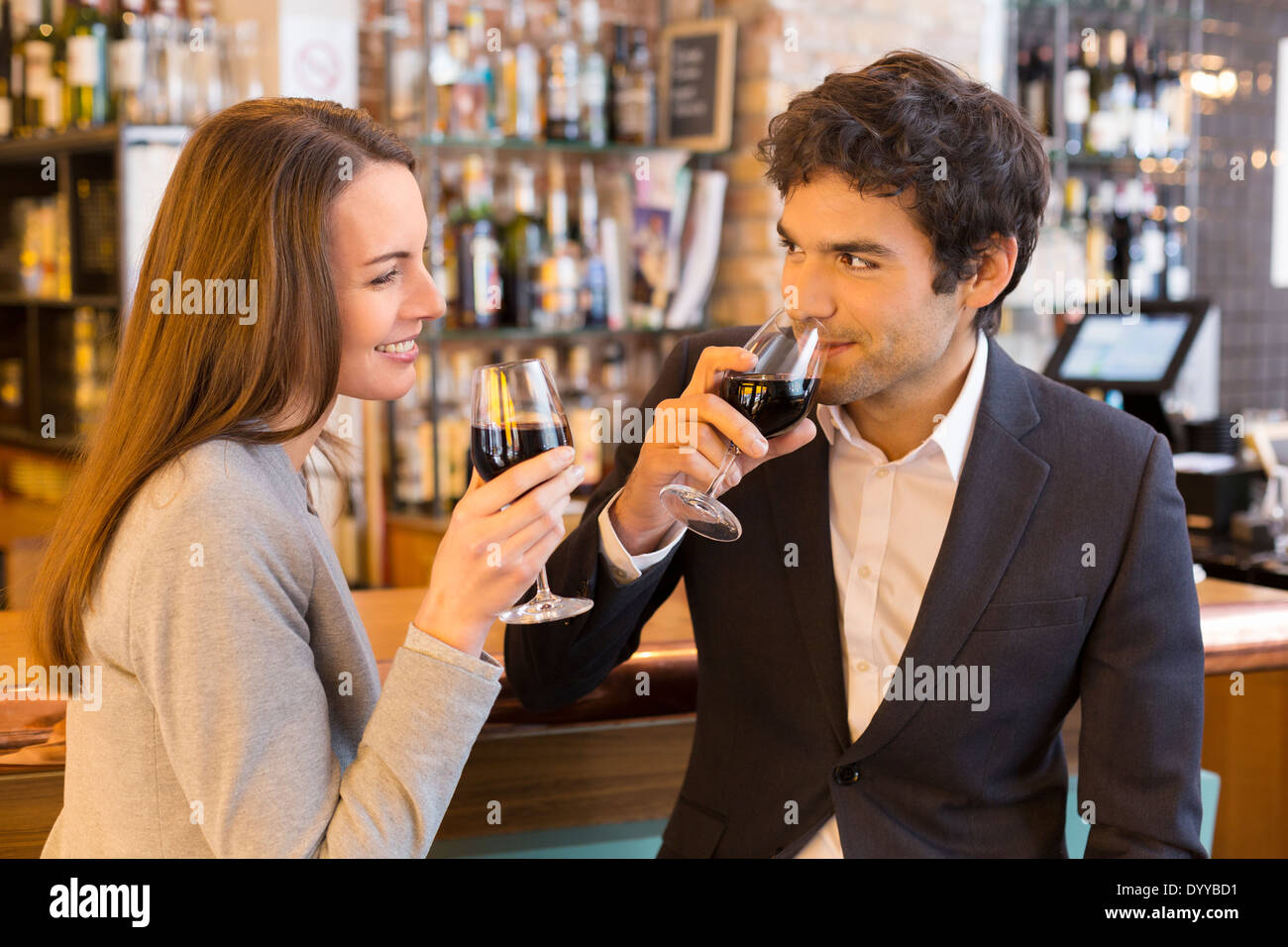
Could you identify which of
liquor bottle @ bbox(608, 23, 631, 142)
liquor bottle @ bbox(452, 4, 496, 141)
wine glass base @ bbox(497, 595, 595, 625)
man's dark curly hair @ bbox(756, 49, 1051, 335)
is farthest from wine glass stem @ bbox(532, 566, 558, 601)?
liquor bottle @ bbox(608, 23, 631, 142)

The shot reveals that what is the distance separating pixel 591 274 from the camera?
3.94 metres

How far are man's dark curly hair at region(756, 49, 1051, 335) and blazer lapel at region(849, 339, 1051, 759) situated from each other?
7.4 inches

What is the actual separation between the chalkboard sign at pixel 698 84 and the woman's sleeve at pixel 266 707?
3.20 metres

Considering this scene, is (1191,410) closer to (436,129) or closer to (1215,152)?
(1215,152)

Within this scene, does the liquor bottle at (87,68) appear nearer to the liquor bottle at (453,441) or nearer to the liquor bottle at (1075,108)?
the liquor bottle at (453,441)

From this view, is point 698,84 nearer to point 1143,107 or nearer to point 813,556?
point 1143,107

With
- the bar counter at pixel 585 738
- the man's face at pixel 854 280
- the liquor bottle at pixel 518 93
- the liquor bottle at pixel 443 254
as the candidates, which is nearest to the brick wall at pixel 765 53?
the liquor bottle at pixel 518 93

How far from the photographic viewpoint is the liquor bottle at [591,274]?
155 inches

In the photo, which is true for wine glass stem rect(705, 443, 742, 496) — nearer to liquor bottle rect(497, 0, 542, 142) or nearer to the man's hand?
the man's hand

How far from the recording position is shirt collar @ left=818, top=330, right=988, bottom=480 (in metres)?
1.56

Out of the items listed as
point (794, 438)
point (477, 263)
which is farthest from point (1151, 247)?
point (794, 438)

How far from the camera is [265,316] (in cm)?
109
